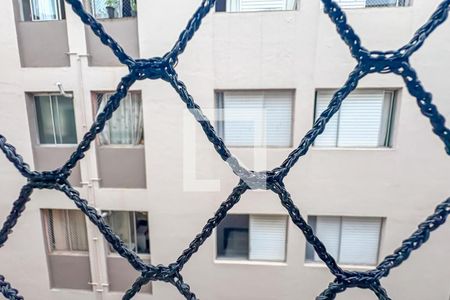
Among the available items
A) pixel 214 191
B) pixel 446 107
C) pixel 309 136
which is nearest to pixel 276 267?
pixel 214 191

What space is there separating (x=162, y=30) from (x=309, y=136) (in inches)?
46.3

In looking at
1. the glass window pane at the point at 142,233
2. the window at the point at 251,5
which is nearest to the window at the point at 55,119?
the glass window pane at the point at 142,233

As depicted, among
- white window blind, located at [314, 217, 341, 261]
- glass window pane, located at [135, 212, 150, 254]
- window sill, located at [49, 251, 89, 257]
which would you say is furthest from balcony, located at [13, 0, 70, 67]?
white window blind, located at [314, 217, 341, 261]

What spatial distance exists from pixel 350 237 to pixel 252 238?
583 millimetres

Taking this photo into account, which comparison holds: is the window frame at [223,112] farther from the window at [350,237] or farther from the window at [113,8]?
the window at [113,8]

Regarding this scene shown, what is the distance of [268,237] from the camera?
141 centimetres

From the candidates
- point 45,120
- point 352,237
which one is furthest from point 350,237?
point 45,120

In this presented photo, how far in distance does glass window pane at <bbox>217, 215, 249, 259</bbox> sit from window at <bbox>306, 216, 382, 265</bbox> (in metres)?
0.39

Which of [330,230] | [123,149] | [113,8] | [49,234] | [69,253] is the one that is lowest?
[69,253]

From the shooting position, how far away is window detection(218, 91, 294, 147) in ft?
4.07

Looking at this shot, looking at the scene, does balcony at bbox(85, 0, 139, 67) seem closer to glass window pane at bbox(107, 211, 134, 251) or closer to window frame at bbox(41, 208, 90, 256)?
glass window pane at bbox(107, 211, 134, 251)

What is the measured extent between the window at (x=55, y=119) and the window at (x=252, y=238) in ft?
3.58

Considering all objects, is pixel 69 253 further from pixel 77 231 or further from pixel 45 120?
pixel 45 120

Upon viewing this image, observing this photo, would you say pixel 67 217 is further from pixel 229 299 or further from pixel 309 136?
pixel 309 136
